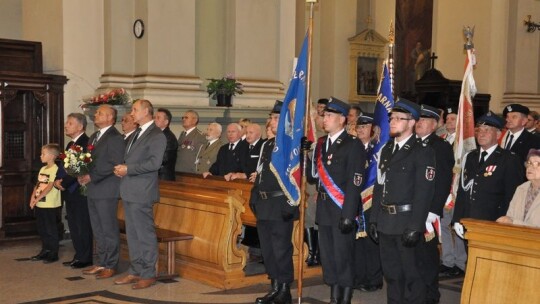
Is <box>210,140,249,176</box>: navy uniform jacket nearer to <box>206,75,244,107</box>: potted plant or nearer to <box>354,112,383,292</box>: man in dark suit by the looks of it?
<box>354,112,383,292</box>: man in dark suit

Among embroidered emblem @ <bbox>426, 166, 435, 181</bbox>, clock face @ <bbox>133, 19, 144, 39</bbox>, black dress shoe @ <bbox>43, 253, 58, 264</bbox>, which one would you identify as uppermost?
clock face @ <bbox>133, 19, 144, 39</bbox>

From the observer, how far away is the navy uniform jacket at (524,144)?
27.4ft

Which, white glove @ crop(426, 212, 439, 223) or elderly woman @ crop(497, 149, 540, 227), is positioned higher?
elderly woman @ crop(497, 149, 540, 227)

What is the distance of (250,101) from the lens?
41.6ft

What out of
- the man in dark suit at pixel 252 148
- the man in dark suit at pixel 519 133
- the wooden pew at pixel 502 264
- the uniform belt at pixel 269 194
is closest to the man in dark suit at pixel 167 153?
the man in dark suit at pixel 252 148

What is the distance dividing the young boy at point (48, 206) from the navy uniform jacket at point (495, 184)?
4.95 m

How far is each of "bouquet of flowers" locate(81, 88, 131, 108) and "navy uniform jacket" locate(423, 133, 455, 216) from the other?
4.95 meters

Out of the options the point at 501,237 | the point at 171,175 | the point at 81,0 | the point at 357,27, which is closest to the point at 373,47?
the point at 357,27

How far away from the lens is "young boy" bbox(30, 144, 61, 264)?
30.8ft

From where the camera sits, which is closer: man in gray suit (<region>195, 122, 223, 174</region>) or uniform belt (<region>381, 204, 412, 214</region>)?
uniform belt (<region>381, 204, 412, 214</region>)

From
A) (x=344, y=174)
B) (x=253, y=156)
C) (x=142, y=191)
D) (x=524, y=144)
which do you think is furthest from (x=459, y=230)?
(x=253, y=156)

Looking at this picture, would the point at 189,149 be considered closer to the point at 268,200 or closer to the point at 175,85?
the point at 175,85

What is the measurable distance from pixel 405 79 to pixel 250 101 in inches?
277

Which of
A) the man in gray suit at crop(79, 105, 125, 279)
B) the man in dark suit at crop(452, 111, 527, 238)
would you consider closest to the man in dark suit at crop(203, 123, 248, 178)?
the man in gray suit at crop(79, 105, 125, 279)
